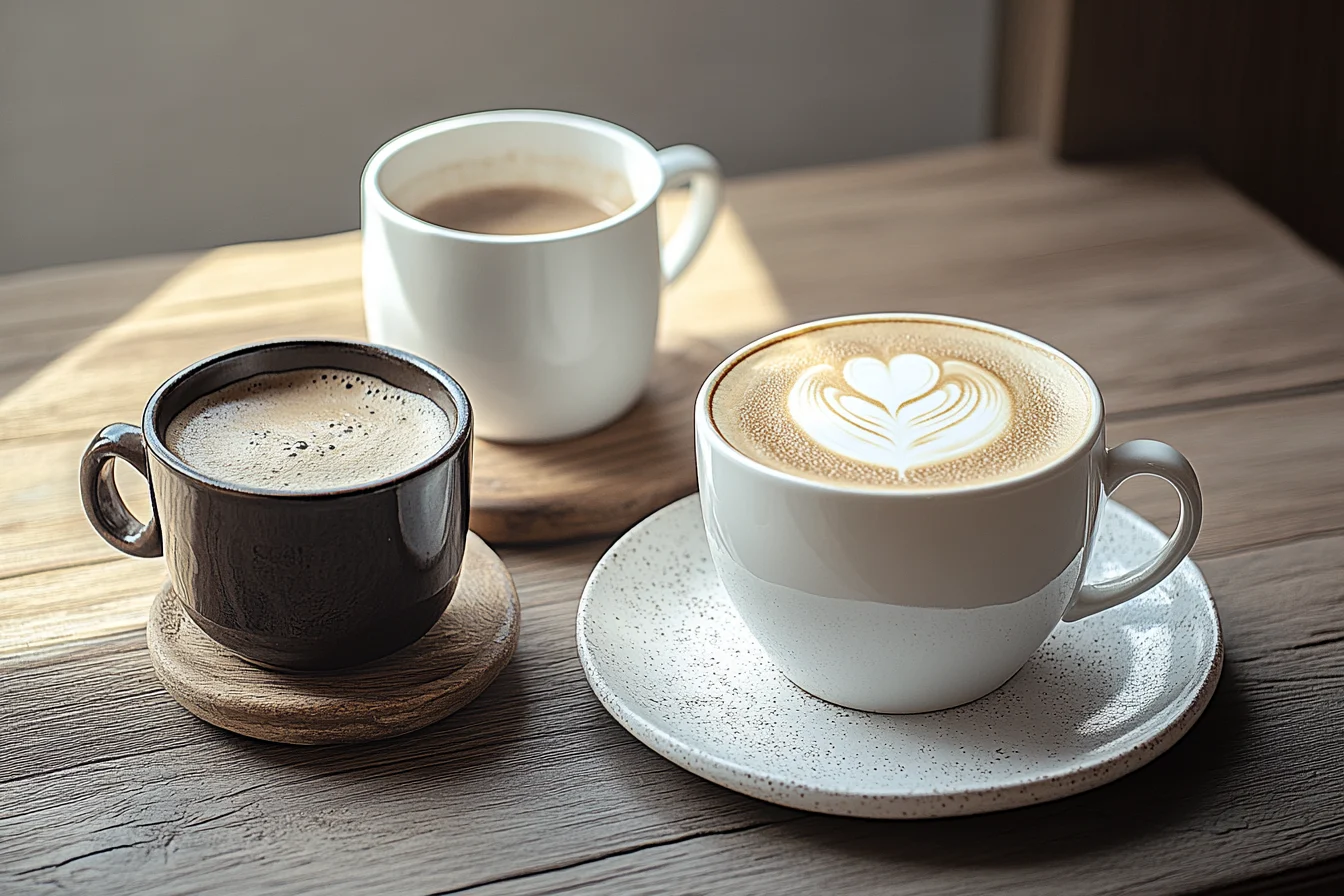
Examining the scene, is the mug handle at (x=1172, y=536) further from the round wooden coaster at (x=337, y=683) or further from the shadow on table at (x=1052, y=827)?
the round wooden coaster at (x=337, y=683)

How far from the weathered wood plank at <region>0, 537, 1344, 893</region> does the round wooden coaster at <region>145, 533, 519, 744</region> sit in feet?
0.04

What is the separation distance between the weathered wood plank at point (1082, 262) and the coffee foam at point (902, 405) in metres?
0.27

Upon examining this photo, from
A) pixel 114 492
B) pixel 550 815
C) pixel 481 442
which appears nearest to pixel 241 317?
pixel 481 442

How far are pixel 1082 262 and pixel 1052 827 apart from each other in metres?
0.60

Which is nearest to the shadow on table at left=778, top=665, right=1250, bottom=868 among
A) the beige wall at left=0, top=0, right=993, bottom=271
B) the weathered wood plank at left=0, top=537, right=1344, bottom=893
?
the weathered wood plank at left=0, top=537, right=1344, bottom=893

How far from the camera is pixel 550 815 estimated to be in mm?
573

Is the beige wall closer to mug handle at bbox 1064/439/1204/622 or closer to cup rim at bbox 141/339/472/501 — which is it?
cup rim at bbox 141/339/472/501

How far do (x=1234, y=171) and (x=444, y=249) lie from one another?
33.2 inches

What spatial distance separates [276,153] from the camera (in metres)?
1.61

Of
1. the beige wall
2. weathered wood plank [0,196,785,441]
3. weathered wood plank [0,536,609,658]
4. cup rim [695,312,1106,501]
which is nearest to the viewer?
cup rim [695,312,1106,501]

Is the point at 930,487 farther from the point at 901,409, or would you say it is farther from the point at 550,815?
the point at 550,815

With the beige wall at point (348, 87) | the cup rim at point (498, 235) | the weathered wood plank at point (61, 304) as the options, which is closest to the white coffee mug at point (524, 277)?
the cup rim at point (498, 235)

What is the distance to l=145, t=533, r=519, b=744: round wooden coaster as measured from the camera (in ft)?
1.97

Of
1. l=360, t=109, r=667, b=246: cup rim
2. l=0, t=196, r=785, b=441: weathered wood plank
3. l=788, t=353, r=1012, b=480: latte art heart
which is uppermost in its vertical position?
l=360, t=109, r=667, b=246: cup rim
